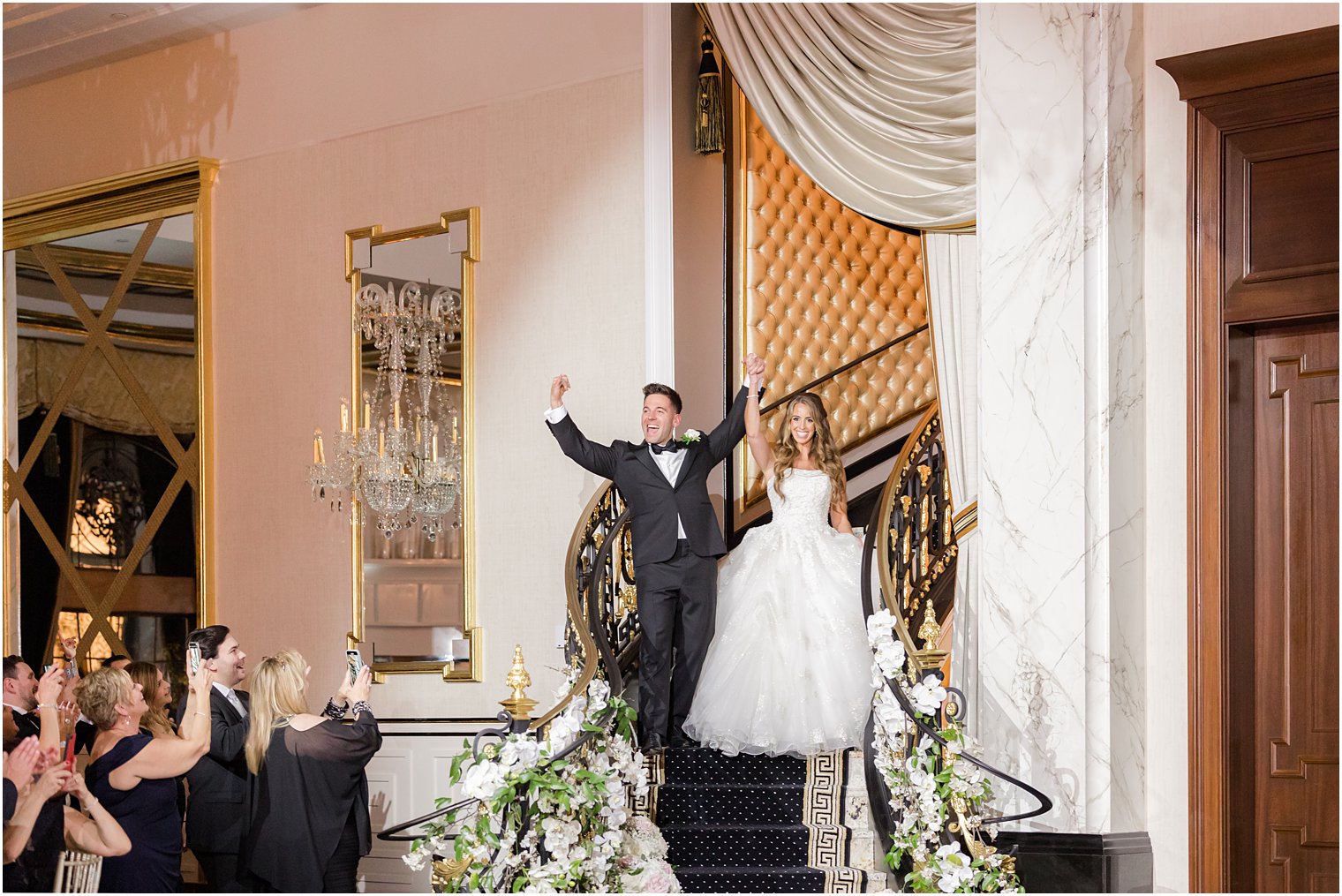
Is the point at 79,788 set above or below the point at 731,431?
below

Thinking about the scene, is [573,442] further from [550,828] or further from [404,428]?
[550,828]

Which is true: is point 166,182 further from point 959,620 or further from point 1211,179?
point 1211,179

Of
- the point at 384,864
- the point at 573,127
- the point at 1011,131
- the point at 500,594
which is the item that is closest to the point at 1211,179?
the point at 1011,131

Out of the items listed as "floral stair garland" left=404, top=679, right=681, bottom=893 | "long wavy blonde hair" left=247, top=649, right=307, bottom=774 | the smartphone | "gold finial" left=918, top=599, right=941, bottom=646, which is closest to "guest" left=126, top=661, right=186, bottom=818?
"long wavy blonde hair" left=247, top=649, right=307, bottom=774

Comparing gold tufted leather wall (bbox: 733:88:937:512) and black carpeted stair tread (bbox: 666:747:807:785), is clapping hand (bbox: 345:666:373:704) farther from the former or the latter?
gold tufted leather wall (bbox: 733:88:937:512)

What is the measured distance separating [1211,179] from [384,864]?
5470 mm

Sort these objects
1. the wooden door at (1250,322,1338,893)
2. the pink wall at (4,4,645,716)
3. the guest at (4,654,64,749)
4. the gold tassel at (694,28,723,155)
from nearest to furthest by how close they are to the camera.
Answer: the wooden door at (1250,322,1338,893)
the guest at (4,654,64,749)
the gold tassel at (694,28,723,155)
the pink wall at (4,4,645,716)

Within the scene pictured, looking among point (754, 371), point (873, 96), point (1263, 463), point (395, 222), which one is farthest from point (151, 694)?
point (1263, 463)

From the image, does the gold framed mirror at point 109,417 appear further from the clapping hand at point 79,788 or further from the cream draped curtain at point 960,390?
the cream draped curtain at point 960,390

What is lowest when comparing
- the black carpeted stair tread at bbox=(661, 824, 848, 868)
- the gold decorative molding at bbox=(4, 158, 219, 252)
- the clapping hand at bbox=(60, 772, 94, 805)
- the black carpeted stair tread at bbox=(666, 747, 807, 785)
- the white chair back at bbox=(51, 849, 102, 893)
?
the black carpeted stair tread at bbox=(661, 824, 848, 868)

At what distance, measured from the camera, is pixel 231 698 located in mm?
7215

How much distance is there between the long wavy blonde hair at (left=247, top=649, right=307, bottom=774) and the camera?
22.2 ft

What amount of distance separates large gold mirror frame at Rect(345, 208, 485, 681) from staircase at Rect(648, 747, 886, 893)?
187cm

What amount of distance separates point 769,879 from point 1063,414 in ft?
7.30
